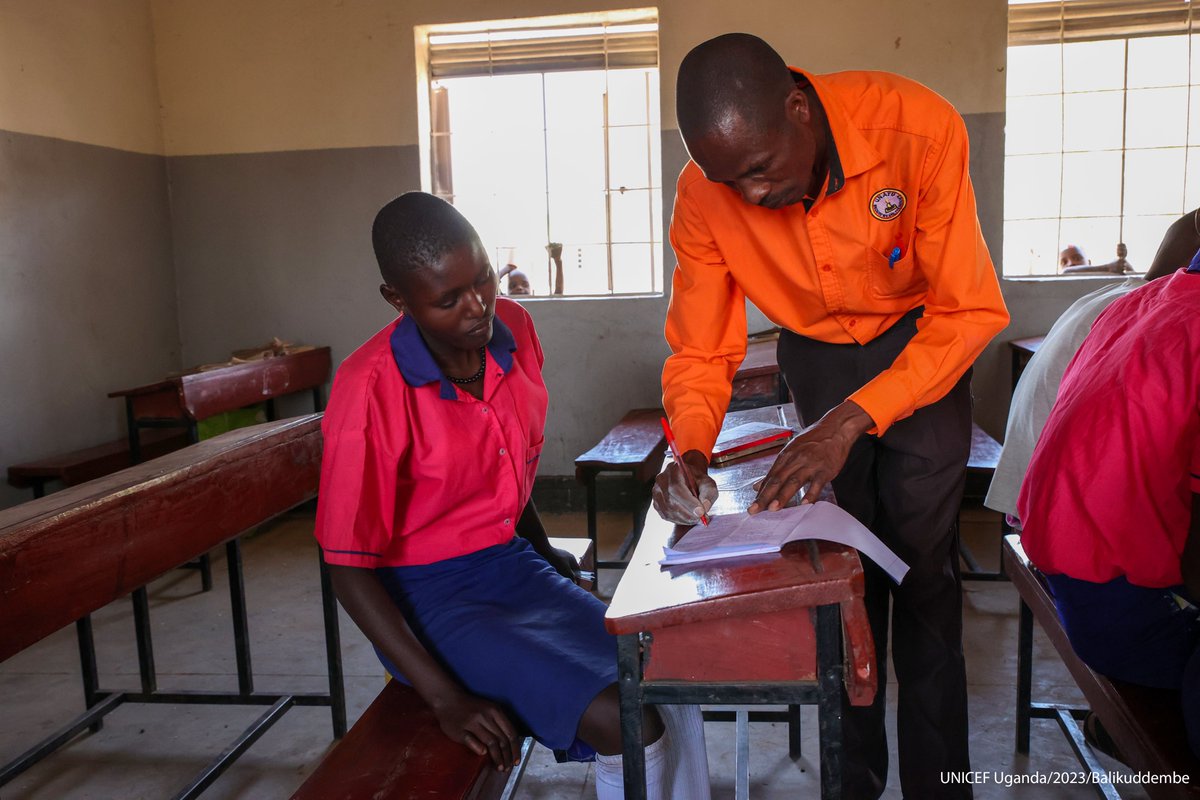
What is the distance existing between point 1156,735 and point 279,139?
16.7 feet

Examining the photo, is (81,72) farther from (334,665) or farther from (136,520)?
(136,520)

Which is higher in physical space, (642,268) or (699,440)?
(642,268)

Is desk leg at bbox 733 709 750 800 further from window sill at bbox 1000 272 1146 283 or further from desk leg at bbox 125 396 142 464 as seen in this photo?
window sill at bbox 1000 272 1146 283

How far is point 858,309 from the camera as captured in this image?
178cm

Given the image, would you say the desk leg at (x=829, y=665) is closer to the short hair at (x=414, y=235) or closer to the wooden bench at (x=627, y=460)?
the short hair at (x=414, y=235)

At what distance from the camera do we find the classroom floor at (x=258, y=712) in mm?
2512

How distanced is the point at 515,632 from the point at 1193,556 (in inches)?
42.9

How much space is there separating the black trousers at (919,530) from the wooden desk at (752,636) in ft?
1.87

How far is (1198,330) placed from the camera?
1380mm

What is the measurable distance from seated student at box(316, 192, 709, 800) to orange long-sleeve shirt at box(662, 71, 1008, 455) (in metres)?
0.40

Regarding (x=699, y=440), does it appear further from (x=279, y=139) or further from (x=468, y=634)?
(x=279, y=139)

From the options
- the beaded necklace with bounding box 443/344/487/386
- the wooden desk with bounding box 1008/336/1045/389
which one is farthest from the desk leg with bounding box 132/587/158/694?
the wooden desk with bounding box 1008/336/1045/389

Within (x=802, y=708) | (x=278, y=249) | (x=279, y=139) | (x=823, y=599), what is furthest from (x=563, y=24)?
(x=823, y=599)

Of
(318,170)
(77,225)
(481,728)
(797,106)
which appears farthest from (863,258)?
(77,225)
